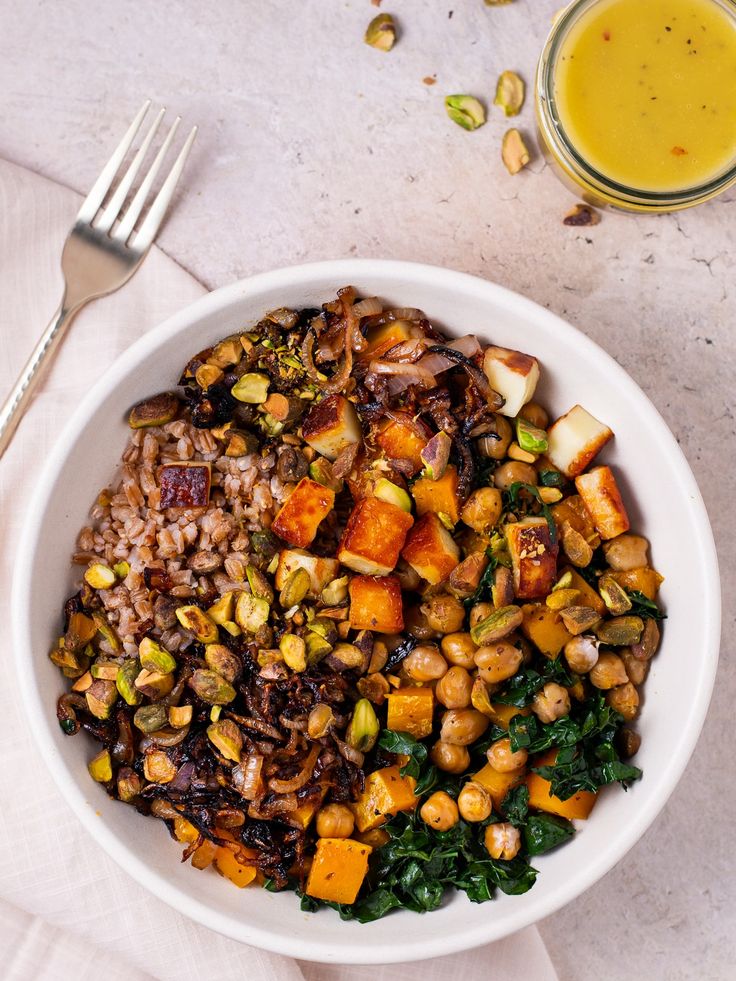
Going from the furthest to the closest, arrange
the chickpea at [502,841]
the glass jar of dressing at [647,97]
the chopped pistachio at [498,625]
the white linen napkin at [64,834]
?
the white linen napkin at [64,834] < the glass jar of dressing at [647,97] < the chickpea at [502,841] < the chopped pistachio at [498,625]

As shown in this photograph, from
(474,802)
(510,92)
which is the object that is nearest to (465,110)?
(510,92)

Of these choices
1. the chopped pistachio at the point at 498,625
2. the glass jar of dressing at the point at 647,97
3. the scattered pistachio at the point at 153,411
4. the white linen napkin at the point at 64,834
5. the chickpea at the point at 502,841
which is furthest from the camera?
the white linen napkin at the point at 64,834

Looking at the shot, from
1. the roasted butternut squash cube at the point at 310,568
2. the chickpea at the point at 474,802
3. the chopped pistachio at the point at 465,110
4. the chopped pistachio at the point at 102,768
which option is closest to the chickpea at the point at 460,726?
the chickpea at the point at 474,802

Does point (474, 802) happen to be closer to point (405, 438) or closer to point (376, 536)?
point (376, 536)

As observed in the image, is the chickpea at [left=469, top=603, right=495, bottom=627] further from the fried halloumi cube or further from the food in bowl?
the fried halloumi cube

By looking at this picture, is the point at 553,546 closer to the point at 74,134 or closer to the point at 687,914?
the point at 687,914

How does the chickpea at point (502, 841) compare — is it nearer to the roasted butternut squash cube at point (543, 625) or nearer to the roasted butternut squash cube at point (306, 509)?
the roasted butternut squash cube at point (543, 625)
